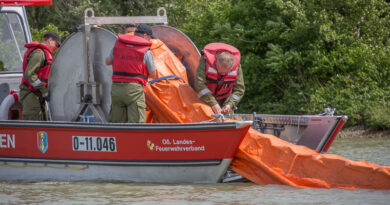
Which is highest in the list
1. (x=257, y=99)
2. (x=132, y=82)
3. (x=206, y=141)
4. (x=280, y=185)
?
(x=132, y=82)

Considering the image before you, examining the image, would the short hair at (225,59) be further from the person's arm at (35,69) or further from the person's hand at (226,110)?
the person's arm at (35,69)

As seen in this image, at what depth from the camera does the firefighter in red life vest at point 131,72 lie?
319 inches

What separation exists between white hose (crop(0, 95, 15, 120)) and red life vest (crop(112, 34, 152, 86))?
2085 mm

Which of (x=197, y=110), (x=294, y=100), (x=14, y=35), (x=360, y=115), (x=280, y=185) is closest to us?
(x=280, y=185)

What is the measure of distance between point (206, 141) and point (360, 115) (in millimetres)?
9372

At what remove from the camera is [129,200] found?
7.30 metres

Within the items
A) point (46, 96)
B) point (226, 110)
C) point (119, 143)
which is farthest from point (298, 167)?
point (46, 96)

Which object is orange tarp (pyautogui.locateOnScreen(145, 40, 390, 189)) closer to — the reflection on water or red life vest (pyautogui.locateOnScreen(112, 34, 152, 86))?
red life vest (pyautogui.locateOnScreen(112, 34, 152, 86))

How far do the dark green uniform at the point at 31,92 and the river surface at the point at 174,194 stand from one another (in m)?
1.03

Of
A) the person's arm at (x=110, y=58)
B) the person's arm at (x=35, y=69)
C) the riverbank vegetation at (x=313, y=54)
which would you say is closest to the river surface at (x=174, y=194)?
the person's arm at (x=35, y=69)

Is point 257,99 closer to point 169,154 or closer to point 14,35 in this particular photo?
point 14,35

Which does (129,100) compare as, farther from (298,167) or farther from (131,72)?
(298,167)

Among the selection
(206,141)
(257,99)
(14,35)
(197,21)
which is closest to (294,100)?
(257,99)

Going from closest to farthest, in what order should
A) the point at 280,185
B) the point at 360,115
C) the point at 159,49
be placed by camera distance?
1. the point at 280,185
2. the point at 159,49
3. the point at 360,115
